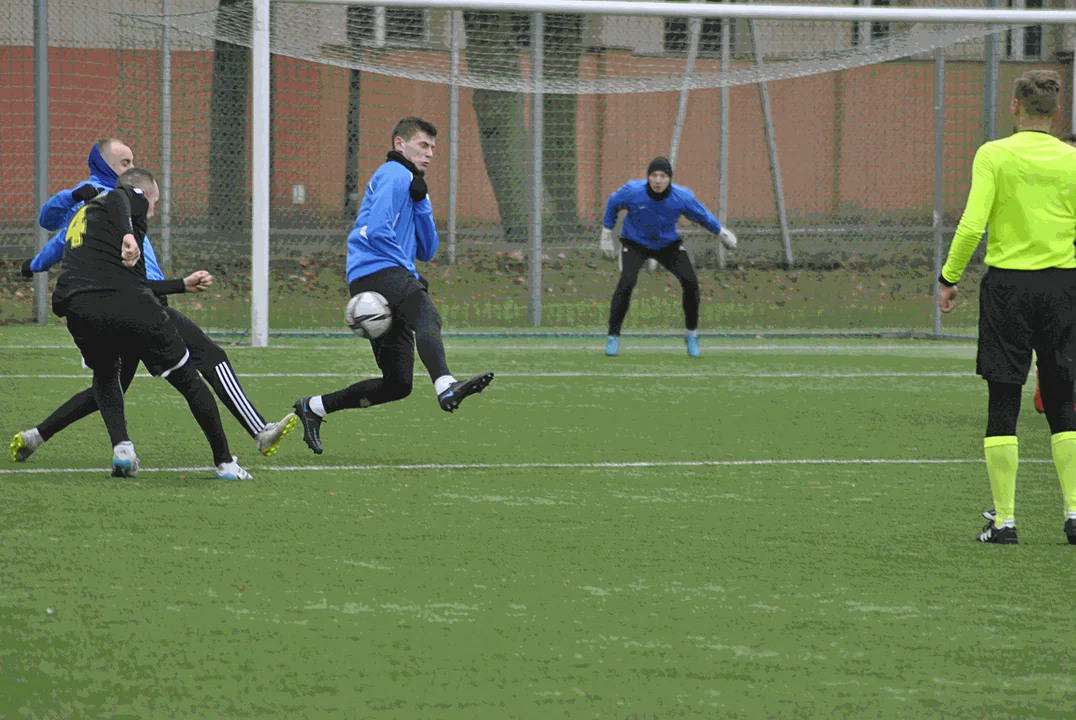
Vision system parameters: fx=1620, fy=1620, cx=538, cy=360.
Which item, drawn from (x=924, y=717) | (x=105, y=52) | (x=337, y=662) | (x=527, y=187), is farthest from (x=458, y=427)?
(x=105, y=52)

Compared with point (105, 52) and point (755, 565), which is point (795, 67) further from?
point (755, 565)

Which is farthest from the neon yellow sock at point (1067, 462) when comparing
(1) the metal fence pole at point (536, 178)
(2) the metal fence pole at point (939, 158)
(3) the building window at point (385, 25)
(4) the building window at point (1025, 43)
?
(2) the metal fence pole at point (939, 158)

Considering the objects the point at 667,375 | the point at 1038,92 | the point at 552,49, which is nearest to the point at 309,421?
the point at 1038,92

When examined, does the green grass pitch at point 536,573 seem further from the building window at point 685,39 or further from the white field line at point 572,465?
the building window at point 685,39

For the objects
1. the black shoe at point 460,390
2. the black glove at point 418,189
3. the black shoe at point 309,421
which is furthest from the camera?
the black shoe at point 309,421

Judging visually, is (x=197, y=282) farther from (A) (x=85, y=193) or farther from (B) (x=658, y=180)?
(B) (x=658, y=180)

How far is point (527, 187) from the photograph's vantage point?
1802 centimetres

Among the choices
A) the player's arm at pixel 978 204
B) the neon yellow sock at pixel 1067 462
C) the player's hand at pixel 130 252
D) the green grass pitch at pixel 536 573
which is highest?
the player's arm at pixel 978 204

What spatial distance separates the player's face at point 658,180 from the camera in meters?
14.7

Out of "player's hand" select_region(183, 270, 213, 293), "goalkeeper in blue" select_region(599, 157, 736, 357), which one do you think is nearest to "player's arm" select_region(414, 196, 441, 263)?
"player's hand" select_region(183, 270, 213, 293)

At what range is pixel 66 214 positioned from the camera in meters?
8.70

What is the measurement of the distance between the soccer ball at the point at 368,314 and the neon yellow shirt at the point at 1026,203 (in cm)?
302

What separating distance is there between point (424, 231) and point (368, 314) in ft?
2.11

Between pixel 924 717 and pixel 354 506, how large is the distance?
3.48 metres
